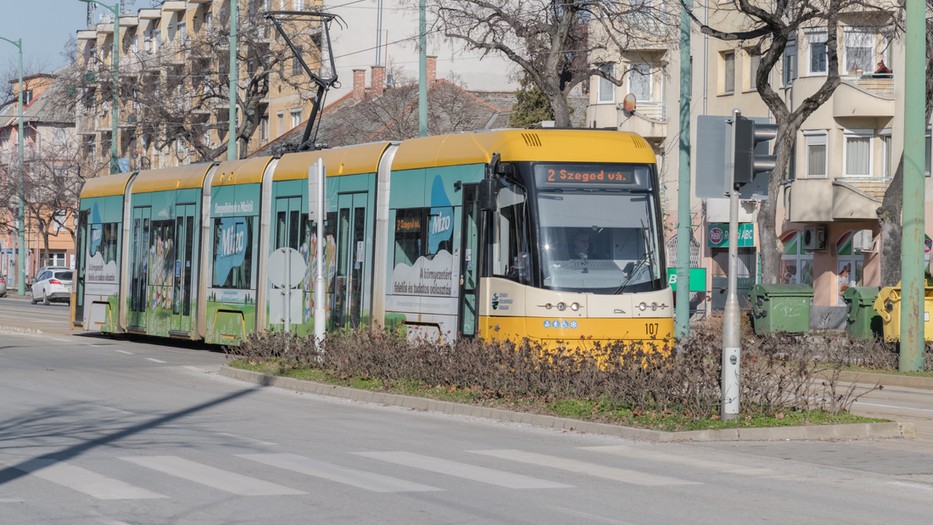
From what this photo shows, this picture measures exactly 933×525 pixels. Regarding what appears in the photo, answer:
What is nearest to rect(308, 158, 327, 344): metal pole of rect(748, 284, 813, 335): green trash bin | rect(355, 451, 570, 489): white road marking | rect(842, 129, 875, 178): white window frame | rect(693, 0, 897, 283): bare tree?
rect(693, 0, 897, 283): bare tree

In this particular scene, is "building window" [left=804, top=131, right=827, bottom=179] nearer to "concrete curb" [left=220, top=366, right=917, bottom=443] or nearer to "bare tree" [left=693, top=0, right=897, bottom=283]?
"bare tree" [left=693, top=0, right=897, bottom=283]

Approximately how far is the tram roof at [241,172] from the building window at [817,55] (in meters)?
22.7

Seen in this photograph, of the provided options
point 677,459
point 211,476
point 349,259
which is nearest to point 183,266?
point 349,259

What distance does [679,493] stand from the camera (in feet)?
37.3

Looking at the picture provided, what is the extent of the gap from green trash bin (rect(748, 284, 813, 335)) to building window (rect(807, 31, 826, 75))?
1401cm

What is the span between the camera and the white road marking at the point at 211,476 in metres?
10.9

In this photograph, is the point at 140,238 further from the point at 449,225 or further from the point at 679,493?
the point at 679,493

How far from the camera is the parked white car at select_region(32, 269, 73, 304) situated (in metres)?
68.9

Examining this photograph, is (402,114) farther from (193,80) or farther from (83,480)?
(83,480)

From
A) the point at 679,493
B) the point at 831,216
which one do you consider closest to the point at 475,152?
the point at 679,493

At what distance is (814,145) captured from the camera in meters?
47.6

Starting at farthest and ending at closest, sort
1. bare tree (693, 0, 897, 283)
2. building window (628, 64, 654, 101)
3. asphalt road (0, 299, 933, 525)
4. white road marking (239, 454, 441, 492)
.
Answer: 1. building window (628, 64, 654, 101)
2. bare tree (693, 0, 897, 283)
3. white road marking (239, 454, 441, 492)
4. asphalt road (0, 299, 933, 525)

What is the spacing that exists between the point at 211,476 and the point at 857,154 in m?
38.0

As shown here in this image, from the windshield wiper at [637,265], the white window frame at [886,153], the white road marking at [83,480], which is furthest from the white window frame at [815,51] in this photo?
the white road marking at [83,480]
